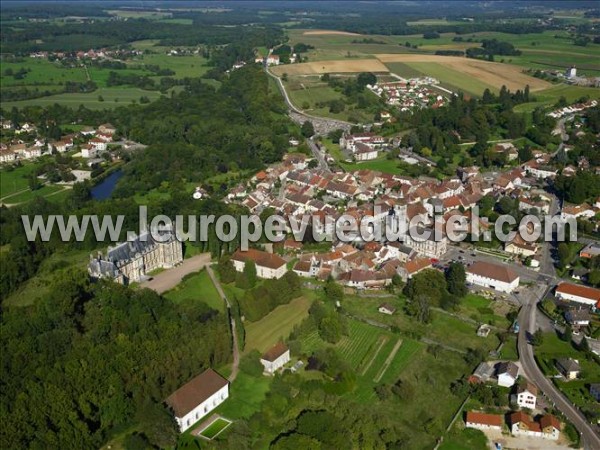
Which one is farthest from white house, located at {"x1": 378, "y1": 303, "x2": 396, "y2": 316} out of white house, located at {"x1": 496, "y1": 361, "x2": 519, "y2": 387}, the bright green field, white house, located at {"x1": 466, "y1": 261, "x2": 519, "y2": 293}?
the bright green field

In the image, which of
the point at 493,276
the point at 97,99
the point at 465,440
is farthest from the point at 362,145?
the point at 97,99

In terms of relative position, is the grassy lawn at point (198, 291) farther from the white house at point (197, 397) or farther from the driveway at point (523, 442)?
the driveway at point (523, 442)

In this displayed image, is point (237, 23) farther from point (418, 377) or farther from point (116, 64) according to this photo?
point (418, 377)

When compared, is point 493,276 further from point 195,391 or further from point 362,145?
point 362,145

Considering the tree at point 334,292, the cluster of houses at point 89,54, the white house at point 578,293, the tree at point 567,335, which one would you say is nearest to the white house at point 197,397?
the tree at point 334,292

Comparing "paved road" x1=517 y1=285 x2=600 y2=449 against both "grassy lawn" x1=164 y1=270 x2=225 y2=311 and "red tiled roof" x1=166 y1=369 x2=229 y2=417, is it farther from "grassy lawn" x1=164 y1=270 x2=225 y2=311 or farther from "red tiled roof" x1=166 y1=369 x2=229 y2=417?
"grassy lawn" x1=164 y1=270 x2=225 y2=311
